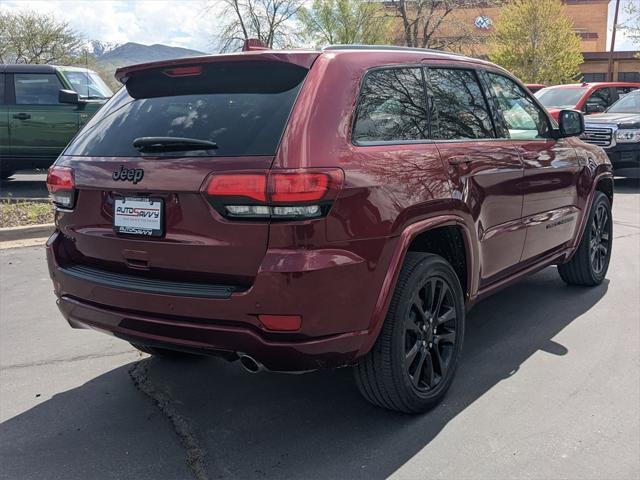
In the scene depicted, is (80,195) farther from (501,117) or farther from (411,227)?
(501,117)

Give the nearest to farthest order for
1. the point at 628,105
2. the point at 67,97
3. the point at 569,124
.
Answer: the point at 569,124 < the point at 67,97 < the point at 628,105

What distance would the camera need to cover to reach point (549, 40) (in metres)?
36.3

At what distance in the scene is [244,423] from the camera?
327 cm

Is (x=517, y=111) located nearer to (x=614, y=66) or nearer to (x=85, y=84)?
(x=85, y=84)

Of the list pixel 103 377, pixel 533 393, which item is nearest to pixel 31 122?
pixel 103 377

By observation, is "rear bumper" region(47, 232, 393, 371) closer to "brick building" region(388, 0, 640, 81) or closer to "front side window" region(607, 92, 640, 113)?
"front side window" region(607, 92, 640, 113)

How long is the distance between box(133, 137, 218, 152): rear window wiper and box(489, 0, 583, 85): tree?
37.0m

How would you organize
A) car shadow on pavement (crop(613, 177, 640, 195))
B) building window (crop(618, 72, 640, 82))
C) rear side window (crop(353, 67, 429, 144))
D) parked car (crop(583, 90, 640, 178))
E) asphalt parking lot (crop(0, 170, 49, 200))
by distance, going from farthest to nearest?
building window (crop(618, 72, 640, 82)), car shadow on pavement (crop(613, 177, 640, 195)), parked car (crop(583, 90, 640, 178)), asphalt parking lot (crop(0, 170, 49, 200)), rear side window (crop(353, 67, 429, 144))

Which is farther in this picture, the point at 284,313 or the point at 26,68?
the point at 26,68

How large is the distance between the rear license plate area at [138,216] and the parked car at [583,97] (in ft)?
41.5

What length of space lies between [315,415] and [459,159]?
160 cm

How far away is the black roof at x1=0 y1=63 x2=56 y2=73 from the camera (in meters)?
10.7

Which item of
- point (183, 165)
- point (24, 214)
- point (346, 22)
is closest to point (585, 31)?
point (346, 22)

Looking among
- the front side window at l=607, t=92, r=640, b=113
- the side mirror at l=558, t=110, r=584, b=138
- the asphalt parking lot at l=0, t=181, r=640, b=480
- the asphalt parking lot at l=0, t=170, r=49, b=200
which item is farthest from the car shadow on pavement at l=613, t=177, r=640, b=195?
the asphalt parking lot at l=0, t=170, r=49, b=200
